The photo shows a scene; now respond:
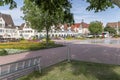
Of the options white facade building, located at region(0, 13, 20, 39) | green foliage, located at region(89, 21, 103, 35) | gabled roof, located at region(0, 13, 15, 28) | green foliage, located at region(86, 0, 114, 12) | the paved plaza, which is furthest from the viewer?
green foliage, located at region(89, 21, 103, 35)

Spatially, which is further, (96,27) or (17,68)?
(96,27)

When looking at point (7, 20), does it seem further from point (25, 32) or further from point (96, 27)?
point (96, 27)

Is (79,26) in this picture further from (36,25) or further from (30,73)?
(30,73)

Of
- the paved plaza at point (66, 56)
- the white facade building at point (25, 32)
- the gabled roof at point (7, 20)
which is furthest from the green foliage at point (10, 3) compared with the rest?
the white facade building at point (25, 32)

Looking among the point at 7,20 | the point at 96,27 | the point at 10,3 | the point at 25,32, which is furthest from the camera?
the point at 25,32

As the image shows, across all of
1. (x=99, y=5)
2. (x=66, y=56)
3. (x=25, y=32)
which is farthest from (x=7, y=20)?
(x=99, y=5)

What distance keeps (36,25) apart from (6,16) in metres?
55.8

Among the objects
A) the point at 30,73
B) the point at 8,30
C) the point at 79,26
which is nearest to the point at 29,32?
the point at 8,30

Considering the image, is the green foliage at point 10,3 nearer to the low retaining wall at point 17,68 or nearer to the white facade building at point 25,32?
the low retaining wall at point 17,68

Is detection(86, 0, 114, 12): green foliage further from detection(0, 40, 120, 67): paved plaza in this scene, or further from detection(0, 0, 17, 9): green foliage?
detection(0, 40, 120, 67): paved plaza

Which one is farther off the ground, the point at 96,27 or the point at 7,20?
the point at 7,20

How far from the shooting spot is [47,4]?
1040 cm

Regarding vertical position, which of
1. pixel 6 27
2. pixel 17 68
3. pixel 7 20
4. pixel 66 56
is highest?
pixel 7 20

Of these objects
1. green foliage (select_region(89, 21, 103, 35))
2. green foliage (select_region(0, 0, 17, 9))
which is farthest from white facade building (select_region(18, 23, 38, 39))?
green foliage (select_region(0, 0, 17, 9))
